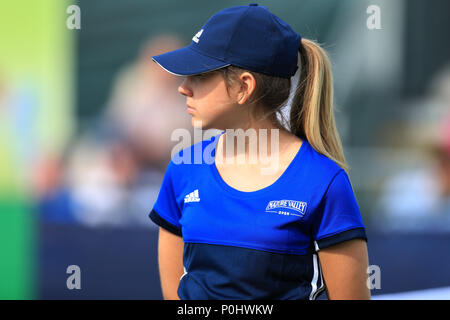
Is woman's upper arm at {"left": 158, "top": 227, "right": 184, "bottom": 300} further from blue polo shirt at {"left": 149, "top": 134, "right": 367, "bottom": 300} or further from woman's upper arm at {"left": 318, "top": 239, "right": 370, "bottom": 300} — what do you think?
woman's upper arm at {"left": 318, "top": 239, "right": 370, "bottom": 300}

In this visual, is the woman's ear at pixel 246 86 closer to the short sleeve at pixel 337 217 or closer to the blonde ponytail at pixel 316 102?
the blonde ponytail at pixel 316 102

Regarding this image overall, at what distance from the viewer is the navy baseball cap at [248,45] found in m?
1.54

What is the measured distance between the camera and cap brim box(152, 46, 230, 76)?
5.10 ft

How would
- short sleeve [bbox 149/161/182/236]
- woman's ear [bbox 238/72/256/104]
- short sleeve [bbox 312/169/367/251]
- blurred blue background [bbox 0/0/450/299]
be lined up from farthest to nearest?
blurred blue background [bbox 0/0/450/299] < short sleeve [bbox 149/161/182/236] < woman's ear [bbox 238/72/256/104] < short sleeve [bbox 312/169/367/251]

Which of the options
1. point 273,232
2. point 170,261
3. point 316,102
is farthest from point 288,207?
point 170,261

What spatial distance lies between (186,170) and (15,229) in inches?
135

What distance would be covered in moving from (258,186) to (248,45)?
0.37 m

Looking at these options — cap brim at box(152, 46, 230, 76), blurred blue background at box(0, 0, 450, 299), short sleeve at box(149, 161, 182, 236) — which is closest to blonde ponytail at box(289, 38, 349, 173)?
cap brim at box(152, 46, 230, 76)

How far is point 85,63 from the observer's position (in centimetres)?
473

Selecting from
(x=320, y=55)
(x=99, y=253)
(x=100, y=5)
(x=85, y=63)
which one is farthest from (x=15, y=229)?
(x=320, y=55)

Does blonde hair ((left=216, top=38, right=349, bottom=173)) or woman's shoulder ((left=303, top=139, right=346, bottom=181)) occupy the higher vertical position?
blonde hair ((left=216, top=38, right=349, bottom=173))

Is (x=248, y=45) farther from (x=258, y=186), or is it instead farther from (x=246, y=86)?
(x=258, y=186)

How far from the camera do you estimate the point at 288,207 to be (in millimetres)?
1476

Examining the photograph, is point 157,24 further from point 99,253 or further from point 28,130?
point 99,253
